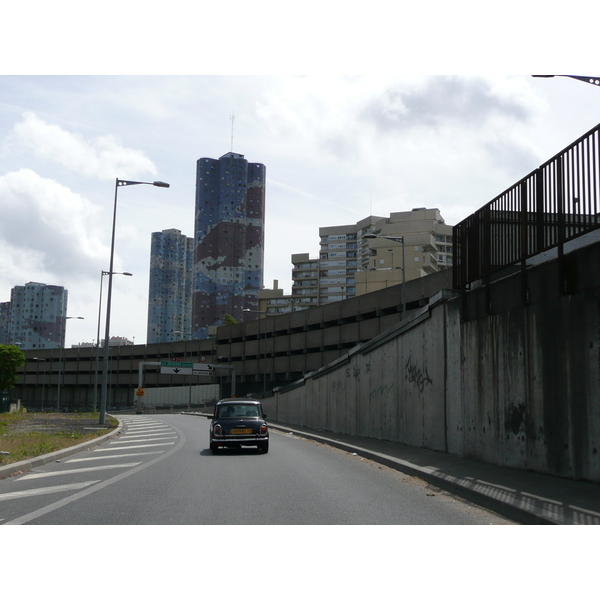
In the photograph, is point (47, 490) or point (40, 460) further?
point (40, 460)

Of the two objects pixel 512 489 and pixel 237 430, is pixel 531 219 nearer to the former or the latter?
pixel 512 489

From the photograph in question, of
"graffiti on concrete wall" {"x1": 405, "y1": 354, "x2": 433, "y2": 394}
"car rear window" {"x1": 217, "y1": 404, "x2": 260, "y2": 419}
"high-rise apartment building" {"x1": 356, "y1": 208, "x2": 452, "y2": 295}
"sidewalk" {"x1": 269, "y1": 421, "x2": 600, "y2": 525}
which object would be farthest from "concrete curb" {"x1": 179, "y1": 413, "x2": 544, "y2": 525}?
"high-rise apartment building" {"x1": 356, "y1": 208, "x2": 452, "y2": 295}

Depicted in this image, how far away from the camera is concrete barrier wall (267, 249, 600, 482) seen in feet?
31.9

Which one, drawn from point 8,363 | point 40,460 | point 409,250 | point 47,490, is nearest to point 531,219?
point 47,490

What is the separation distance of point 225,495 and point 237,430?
325 inches

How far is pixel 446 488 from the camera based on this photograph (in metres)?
10.4

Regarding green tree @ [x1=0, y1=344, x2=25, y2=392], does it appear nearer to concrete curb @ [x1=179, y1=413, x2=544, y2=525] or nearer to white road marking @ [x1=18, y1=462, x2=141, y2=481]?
white road marking @ [x1=18, y1=462, x2=141, y2=481]

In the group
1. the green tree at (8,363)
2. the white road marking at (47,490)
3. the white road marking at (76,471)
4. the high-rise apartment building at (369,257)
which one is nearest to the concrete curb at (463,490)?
the white road marking at (76,471)

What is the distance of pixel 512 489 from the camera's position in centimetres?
934

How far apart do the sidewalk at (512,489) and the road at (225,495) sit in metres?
0.22

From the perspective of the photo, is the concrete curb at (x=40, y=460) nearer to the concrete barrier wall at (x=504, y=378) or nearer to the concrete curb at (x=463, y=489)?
the concrete curb at (x=463, y=489)

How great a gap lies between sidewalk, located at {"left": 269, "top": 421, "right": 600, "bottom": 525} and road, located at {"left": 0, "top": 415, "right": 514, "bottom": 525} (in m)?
0.22
